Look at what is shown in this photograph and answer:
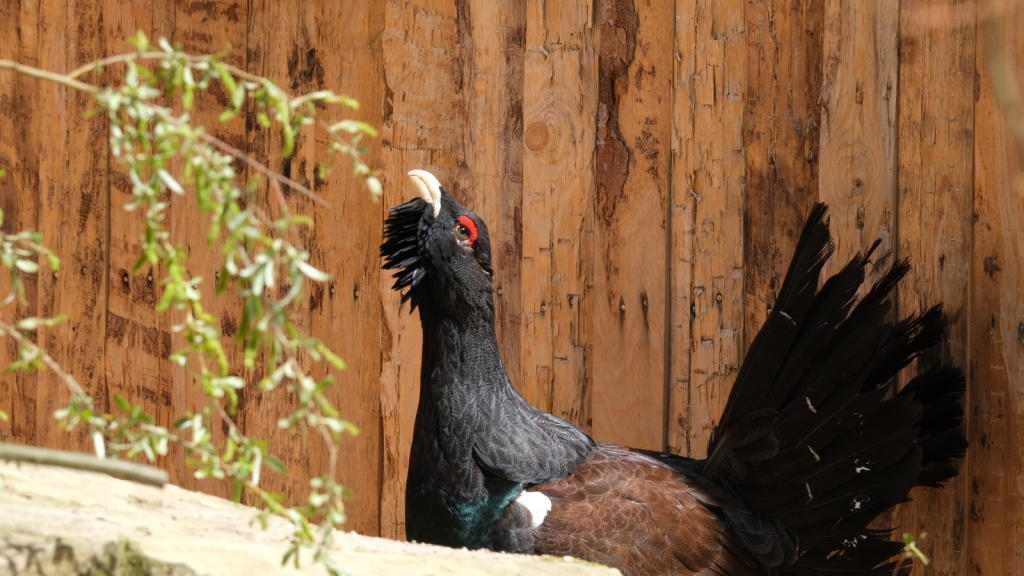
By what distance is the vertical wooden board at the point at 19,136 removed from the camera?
3305mm

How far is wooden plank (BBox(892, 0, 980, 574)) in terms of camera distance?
8.67 feet

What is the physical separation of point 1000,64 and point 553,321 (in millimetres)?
2451

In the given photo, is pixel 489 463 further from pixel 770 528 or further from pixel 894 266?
pixel 894 266

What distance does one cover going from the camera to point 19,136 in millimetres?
3332

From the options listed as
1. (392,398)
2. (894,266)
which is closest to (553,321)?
(392,398)

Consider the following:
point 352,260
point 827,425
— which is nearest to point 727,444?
point 827,425

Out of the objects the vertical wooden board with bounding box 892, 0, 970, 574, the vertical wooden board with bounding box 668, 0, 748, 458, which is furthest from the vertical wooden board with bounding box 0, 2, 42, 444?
the vertical wooden board with bounding box 892, 0, 970, 574

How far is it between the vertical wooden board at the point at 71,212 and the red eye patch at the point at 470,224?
166 centimetres

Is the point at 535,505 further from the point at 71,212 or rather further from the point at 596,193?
the point at 71,212

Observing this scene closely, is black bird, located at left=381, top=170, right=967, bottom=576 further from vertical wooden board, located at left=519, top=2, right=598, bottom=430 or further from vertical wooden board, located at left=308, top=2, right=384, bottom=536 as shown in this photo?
vertical wooden board, located at left=308, top=2, right=384, bottom=536

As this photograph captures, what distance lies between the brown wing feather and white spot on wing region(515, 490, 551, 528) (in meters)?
0.01

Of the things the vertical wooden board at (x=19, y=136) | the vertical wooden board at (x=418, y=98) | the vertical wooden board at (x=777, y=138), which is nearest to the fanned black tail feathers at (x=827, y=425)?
the vertical wooden board at (x=777, y=138)

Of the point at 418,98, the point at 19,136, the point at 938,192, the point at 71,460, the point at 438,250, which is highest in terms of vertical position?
the point at 418,98

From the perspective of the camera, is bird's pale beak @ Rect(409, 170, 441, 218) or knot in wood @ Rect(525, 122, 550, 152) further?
knot in wood @ Rect(525, 122, 550, 152)
